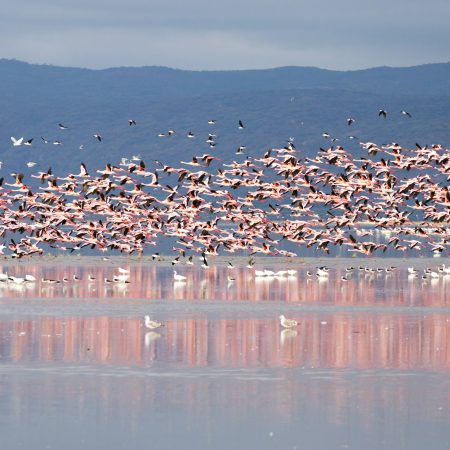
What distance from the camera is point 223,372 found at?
22.4 m

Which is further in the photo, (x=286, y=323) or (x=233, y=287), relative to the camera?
(x=233, y=287)

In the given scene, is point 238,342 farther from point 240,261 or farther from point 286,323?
point 240,261

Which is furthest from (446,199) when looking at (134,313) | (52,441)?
(52,441)

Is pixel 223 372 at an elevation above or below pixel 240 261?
above

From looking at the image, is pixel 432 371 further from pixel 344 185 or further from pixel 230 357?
pixel 344 185

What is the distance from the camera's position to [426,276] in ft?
156

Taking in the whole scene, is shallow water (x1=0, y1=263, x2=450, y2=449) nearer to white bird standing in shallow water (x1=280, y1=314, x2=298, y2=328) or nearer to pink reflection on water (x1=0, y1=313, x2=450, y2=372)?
pink reflection on water (x1=0, y1=313, x2=450, y2=372)

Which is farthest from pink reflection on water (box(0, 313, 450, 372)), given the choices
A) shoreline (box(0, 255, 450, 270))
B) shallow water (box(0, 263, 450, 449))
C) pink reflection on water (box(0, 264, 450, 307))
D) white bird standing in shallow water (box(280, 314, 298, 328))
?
shoreline (box(0, 255, 450, 270))

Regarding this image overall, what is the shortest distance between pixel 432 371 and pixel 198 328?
7.28 meters

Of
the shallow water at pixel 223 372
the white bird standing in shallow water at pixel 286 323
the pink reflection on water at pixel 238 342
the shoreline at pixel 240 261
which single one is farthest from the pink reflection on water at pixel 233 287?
the white bird standing in shallow water at pixel 286 323

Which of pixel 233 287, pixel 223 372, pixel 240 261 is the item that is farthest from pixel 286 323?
pixel 240 261

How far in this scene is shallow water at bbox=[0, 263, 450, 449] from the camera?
1761 centimetres

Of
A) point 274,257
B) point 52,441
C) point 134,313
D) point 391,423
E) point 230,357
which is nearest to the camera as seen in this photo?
point 52,441

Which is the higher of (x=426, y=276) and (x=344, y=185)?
(x=344, y=185)
